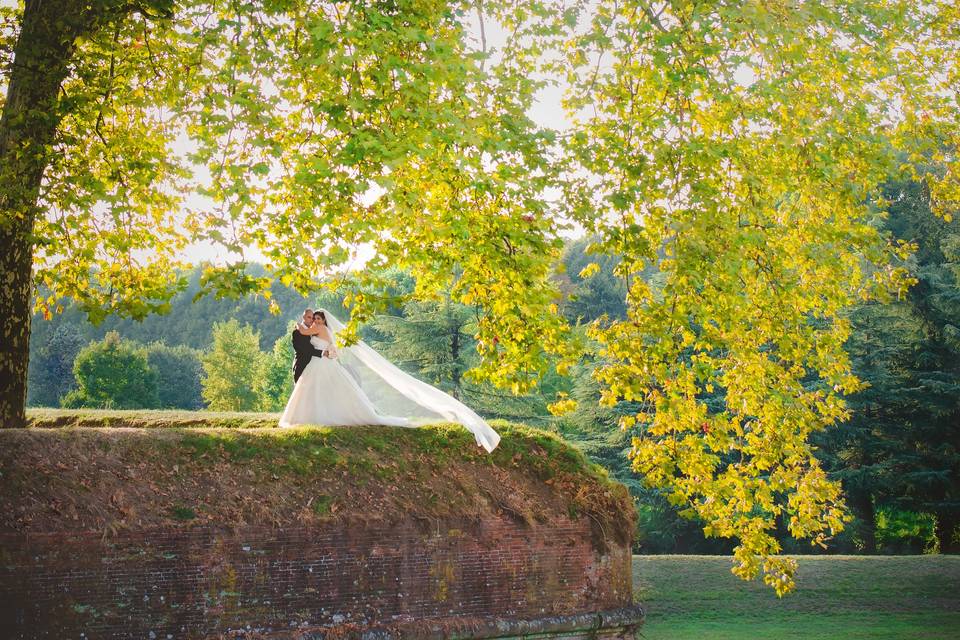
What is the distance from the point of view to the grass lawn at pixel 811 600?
813 inches

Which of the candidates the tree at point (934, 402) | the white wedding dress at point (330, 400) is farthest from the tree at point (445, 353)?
the white wedding dress at point (330, 400)

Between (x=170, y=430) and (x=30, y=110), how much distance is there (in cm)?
411

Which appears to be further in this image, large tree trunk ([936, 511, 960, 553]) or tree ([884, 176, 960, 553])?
large tree trunk ([936, 511, 960, 553])

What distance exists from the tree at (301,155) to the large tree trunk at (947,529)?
25.6m

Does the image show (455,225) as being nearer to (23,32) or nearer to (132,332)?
(23,32)

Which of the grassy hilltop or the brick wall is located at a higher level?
the grassy hilltop

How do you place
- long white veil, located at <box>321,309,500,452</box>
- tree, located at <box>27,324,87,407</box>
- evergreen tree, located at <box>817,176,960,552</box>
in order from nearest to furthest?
long white veil, located at <box>321,309,500,452</box>, evergreen tree, located at <box>817,176,960,552</box>, tree, located at <box>27,324,87,407</box>

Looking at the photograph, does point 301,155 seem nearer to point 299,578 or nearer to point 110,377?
point 299,578

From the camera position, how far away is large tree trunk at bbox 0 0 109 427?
10.6 metres

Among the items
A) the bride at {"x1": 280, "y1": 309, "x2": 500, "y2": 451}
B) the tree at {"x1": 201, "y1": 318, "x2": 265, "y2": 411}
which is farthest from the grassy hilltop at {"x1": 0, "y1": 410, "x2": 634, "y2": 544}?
the tree at {"x1": 201, "y1": 318, "x2": 265, "y2": 411}

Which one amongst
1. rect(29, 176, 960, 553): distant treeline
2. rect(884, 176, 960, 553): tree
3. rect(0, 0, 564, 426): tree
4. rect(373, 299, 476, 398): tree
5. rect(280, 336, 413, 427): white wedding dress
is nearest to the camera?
rect(0, 0, 564, 426): tree

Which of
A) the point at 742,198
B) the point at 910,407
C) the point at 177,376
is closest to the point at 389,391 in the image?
the point at 742,198

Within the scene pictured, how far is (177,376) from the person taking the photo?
6706 centimetres

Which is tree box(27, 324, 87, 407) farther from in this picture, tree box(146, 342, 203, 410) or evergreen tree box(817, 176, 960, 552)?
evergreen tree box(817, 176, 960, 552)
